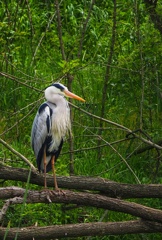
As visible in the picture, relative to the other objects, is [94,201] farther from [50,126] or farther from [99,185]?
[50,126]

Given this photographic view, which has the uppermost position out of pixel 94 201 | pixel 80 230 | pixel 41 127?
pixel 41 127

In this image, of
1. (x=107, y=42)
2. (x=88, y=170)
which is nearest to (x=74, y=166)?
(x=88, y=170)

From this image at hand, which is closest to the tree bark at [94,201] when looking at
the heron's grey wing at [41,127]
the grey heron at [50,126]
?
the grey heron at [50,126]

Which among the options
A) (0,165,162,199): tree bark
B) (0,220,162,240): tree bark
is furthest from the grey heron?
(0,220,162,240): tree bark

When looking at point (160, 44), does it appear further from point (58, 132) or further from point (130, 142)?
point (58, 132)

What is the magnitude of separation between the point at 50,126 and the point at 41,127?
0.06m

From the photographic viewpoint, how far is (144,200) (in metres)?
5.91

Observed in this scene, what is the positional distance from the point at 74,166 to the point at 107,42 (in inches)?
69.9

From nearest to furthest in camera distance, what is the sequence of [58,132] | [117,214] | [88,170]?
[58,132] < [117,214] < [88,170]

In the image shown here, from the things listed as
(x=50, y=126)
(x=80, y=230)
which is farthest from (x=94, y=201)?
(x=50, y=126)

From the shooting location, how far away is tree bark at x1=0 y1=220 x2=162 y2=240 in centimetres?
467

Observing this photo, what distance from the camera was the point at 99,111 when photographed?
6723 millimetres

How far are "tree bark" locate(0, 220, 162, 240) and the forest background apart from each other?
0.69 meters

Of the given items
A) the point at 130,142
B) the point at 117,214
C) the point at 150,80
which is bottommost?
the point at 117,214
